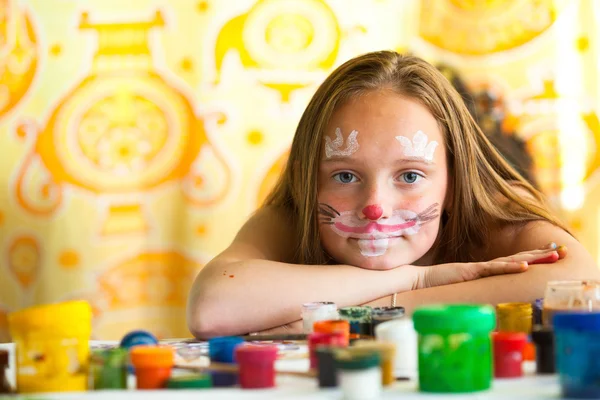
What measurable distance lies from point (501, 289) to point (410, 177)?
0.85 feet

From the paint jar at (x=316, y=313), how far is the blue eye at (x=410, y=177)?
1.15ft

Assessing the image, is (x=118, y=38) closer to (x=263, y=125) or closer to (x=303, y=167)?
(x=263, y=125)

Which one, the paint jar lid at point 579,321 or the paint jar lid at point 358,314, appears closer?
the paint jar lid at point 579,321

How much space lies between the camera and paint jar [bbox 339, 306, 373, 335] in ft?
3.21

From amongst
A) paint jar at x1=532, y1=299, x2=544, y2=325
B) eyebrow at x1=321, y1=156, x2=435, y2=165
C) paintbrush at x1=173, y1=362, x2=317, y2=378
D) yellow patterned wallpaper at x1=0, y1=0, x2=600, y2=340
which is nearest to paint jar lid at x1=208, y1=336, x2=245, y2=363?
paintbrush at x1=173, y1=362, x2=317, y2=378

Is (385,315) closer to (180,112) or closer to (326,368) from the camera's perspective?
(326,368)

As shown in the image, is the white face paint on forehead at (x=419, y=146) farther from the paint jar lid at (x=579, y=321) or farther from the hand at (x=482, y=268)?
the paint jar lid at (x=579, y=321)

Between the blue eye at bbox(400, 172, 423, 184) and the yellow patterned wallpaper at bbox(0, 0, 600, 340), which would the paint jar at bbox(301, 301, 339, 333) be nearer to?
the blue eye at bbox(400, 172, 423, 184)

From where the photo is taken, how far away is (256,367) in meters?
0.73

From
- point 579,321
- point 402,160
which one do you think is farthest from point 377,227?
A: point 579,321

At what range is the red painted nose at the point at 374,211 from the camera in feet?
4.23

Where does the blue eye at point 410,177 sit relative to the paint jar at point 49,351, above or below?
above

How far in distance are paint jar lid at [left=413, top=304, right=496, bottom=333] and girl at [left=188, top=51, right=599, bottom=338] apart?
0.52 m

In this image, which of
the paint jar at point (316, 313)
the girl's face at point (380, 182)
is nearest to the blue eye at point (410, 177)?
the girl's face at point (380, 182)
